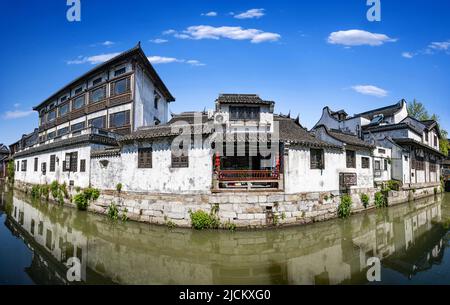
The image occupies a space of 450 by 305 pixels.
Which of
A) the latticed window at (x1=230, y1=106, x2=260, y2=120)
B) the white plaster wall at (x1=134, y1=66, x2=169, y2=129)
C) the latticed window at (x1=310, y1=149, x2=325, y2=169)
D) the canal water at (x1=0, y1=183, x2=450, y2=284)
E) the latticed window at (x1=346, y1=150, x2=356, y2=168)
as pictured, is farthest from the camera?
the white plaster wall at (x1=134, y1=66, x2=169, y2=129)

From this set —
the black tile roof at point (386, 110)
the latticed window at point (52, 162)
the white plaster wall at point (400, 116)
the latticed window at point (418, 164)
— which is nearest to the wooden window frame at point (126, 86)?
the latticed window at point (52, 162)

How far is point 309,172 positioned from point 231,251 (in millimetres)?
6918

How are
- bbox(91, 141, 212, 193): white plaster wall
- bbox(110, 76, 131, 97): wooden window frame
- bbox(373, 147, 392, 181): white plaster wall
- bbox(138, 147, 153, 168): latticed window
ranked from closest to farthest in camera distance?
bbox(91, 141, 212, 193): white plaster wall, bbox(138, 147, 153, 168): latticed window, bbox(373, 147, 392, 181): white plaster wall, bbox(110, 76, 131, 97): wooden window frame

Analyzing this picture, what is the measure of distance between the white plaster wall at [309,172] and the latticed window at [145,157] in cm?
752

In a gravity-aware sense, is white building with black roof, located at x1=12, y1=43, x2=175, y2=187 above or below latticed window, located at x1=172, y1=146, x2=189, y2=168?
above

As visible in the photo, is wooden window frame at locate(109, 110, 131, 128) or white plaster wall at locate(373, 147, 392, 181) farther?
wooden window frame at locate(109, 110, 131, 128)

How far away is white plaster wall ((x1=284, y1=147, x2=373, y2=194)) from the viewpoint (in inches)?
494

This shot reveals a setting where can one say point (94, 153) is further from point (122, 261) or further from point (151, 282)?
point (151, 282)

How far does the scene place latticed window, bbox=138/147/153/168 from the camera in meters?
13.1

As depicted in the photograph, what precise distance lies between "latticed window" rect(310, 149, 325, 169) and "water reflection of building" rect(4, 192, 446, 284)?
326 centimetres

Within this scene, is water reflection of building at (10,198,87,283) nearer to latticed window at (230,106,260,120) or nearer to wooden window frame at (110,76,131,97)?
latticed window at (230,106,260,120)

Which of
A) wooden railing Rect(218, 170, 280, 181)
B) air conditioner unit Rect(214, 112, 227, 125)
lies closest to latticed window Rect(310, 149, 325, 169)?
A: wooden railing Rect(218, 170, 280, 181)

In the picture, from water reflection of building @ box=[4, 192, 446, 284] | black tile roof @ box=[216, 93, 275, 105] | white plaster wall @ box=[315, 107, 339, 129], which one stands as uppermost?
white plaster wall @ box=[315, 107, 339, 129]
